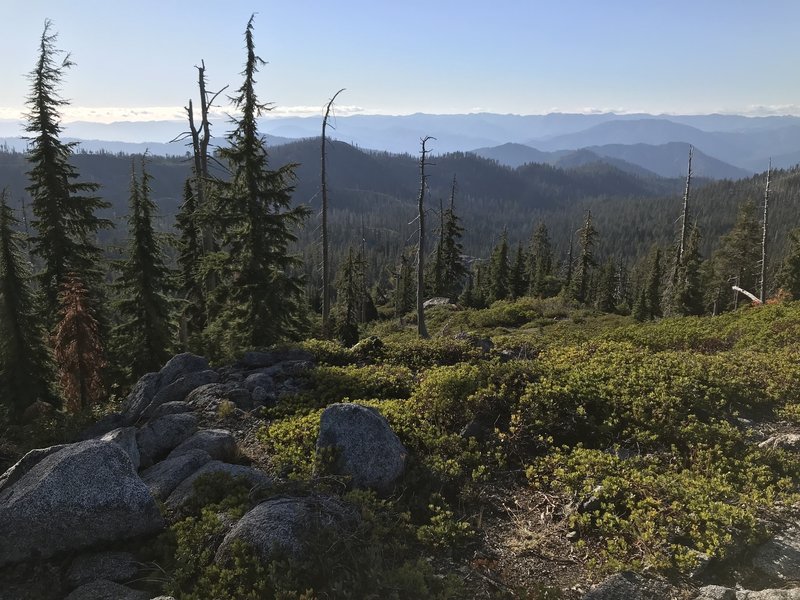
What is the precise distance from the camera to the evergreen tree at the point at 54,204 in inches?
744

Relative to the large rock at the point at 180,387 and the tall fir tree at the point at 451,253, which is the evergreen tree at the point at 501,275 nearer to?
the tall fir tree at the point at 451,253

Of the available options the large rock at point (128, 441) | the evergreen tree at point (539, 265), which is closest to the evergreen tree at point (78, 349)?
the large rock at point (128, 441)

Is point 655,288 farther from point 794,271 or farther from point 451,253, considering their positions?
point 451,253

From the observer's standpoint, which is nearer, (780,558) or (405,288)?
(780,558)

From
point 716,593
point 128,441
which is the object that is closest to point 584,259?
point 716,593

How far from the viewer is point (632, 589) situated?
15.6 ft

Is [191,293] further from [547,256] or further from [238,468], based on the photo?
[547,256]

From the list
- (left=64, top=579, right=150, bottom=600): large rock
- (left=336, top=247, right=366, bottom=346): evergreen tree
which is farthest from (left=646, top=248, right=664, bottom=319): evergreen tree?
(left=64, top=579, right=150, bottom=600): large rock

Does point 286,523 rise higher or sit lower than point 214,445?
higher

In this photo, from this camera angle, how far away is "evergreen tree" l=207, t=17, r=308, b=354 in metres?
17.8

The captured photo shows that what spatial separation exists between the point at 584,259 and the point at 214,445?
48.3 m

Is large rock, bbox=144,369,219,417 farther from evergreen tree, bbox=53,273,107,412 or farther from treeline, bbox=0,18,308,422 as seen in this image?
evergreen tree, bbox=53,273,107,412

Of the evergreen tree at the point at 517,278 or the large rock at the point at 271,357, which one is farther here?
the evergreen tree at the point at 517,278

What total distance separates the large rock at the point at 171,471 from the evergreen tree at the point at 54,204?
1574 centimetres
